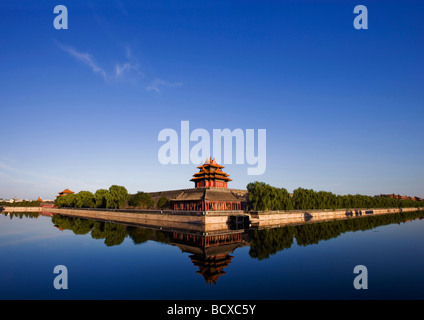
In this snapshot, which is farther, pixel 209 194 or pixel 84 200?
pixel 84 200

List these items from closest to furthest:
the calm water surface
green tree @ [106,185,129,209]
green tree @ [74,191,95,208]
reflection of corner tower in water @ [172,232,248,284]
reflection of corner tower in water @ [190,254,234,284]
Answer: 1. the calm water surface
2. reflection of corner tower in water @ [190,254,234,284]
3. reflection of corner tower in water @ [172,232,248,284]
4. green tree @ [106,185,129,209]
5. green tree @ [74,191,95,208]

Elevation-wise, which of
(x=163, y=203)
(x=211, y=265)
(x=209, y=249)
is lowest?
(x=209, y=249)

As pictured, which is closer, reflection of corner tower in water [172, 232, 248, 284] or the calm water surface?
the calm water surface

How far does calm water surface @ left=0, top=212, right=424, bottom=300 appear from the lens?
44.3 feet

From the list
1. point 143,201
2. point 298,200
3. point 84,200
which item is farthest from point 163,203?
point 84,200

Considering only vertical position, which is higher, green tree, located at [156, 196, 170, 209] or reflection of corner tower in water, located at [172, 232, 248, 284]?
green tree, located at [156, 196, 170, 209]

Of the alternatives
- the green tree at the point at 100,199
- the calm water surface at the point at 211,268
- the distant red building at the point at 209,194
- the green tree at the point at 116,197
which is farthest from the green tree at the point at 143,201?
the calm water surface at the point at 211,268

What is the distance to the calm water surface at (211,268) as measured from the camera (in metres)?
13.5

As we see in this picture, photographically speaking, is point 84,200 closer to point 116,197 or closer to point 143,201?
point 116,197

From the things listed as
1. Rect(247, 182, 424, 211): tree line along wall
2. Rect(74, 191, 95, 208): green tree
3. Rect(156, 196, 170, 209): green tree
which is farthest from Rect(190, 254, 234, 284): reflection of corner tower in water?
Rect(74, 191, 95, 208): green tree

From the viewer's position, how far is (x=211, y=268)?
18141 millimetres

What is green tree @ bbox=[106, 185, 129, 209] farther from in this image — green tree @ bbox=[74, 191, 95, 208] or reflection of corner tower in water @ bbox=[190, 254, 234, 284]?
reflection of corner tower in water @ bbox=[190, 254, 234, 284]
